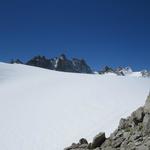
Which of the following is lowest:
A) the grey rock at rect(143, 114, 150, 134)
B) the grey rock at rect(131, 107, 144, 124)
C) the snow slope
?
the grey rock at rect(143, 114, 150, 134)

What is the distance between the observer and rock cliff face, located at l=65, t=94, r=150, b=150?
13187 mm

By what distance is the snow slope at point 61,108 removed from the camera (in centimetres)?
2114

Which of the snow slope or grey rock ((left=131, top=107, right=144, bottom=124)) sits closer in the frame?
grey rock ((left=131, top=107, right=144, bottom=124))

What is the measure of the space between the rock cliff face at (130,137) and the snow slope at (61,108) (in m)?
3.81

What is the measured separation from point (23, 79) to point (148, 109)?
30755 millimetres

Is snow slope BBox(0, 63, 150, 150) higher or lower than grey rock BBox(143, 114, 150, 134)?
higher

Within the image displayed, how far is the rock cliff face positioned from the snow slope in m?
3.81

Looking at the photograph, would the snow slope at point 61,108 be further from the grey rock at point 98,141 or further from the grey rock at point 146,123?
the grey rock at point 146,123

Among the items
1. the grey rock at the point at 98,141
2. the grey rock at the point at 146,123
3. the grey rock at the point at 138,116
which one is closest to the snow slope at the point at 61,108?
the grey rock at the point at 98,141

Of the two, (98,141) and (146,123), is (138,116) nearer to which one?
(146,123)

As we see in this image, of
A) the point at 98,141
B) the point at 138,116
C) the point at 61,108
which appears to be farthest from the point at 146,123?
the point at 61,108

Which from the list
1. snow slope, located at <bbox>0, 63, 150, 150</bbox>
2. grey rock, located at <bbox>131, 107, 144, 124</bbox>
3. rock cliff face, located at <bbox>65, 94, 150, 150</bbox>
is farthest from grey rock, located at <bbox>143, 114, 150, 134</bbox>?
snow slope, located at <bbox>0, 63, 150, 150</bbox>

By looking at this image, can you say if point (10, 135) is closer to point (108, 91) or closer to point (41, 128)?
point (41, 128)

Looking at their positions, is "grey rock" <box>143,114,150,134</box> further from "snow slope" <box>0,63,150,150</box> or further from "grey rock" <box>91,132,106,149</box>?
"snow slope" <box>0,63,150,150</box>
